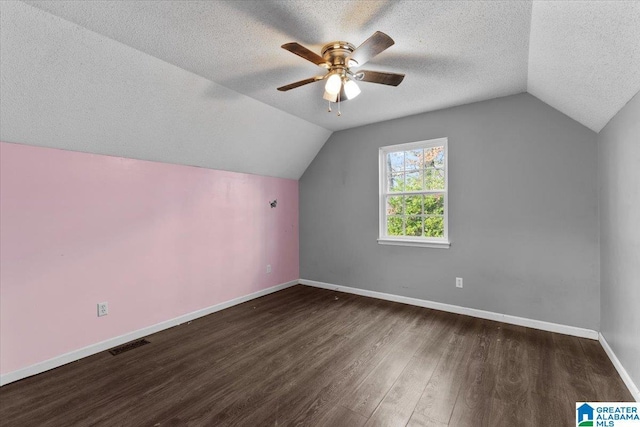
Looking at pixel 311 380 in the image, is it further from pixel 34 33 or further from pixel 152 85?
pixel 34 33

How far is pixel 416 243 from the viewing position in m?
3.77

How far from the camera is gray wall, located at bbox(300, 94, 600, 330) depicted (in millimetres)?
2838

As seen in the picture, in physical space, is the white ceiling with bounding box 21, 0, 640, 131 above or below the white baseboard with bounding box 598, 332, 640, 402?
above

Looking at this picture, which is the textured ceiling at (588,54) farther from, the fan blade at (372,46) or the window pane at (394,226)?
the window pane at (394,226)

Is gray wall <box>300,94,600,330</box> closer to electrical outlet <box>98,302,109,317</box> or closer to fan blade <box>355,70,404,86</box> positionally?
fan blade <box>355,70,404,86</box>

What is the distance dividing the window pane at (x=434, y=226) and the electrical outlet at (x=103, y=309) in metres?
3.65

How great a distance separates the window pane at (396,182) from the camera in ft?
13.2

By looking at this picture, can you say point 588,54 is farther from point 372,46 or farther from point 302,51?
point 302,51

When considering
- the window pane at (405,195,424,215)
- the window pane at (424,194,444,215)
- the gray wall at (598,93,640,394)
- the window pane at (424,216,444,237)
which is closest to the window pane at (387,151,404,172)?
the window pane at (405,195,424,215)

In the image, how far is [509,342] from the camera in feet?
8.89

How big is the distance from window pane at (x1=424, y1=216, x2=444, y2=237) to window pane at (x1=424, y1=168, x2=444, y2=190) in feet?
1.30

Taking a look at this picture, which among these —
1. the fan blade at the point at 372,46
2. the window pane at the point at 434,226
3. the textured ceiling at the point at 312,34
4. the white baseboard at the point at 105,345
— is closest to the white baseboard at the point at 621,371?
the window pane at the point at 434,226

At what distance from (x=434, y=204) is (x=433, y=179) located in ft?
1.07

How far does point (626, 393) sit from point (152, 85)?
14.0 feet
